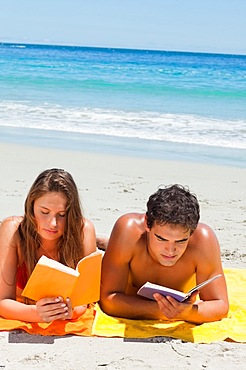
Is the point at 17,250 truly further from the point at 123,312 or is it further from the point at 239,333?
the point at 239,333

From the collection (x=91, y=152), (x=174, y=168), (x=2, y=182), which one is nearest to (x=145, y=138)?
(x=91, y=152)

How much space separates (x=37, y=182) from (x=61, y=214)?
0.23m

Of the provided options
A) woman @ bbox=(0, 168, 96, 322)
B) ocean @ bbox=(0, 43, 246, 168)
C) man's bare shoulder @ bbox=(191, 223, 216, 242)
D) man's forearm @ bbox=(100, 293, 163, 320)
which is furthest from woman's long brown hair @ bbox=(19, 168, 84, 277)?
ocean @ bbox=(0, 43, 246, 168)

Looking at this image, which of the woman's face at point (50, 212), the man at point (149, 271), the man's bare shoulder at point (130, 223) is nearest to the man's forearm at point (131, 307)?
the man at point (149, 271)

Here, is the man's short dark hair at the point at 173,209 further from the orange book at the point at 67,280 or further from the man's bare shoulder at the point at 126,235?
the orange book at the point at 67,280

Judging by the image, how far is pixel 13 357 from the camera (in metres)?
3.21

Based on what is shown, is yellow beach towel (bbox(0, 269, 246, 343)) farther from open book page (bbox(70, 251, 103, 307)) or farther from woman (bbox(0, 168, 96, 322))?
open book page (bbox(70, 251, 103, 307))

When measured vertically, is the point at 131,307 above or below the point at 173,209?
below

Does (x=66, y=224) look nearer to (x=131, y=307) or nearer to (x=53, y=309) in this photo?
(x=53, y=309)

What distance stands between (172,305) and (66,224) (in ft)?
2.46

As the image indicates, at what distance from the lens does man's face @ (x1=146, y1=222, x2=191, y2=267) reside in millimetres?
3385

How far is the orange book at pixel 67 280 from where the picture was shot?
3232mm

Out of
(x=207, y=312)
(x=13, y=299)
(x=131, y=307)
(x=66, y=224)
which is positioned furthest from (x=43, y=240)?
(x=207, y=312)

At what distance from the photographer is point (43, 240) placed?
373 centimetres
